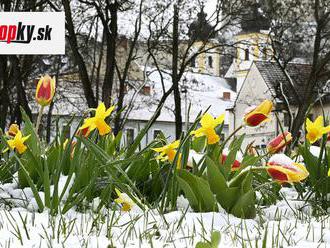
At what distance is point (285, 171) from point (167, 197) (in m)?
0.44

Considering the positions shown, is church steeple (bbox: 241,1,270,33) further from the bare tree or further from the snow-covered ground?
the snow-covered ground

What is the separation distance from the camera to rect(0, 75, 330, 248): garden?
158cm

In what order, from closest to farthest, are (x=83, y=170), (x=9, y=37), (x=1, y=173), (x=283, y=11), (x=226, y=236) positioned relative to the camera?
(x=226, y=236) → (x=83, y=170) → (x=1, y=173) → (x=9, y=37) → (x=283, y=11)

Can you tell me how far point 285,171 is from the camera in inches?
76.4

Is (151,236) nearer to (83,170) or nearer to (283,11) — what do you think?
(83,170)

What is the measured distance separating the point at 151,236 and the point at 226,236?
23 centimetres

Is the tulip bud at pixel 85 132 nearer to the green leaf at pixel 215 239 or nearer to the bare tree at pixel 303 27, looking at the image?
the green leaf at pixel 215 239

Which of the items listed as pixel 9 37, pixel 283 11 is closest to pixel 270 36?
pixel 283 11

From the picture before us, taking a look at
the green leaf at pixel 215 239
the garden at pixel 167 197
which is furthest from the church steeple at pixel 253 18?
the green leaf at pixel 215 239

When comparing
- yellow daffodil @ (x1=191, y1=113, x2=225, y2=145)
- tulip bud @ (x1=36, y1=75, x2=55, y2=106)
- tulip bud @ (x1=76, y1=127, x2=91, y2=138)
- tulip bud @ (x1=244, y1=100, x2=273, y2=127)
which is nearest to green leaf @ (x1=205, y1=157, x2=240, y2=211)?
yellow daffodil @ (x1=191, y1=113, x2=225, y2=145)

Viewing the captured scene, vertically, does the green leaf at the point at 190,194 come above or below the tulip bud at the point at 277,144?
below

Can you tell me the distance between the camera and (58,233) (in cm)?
155

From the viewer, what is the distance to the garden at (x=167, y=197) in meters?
1.58

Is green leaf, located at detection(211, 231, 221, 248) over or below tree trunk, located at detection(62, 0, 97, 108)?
below
